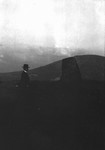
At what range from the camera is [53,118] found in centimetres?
1236

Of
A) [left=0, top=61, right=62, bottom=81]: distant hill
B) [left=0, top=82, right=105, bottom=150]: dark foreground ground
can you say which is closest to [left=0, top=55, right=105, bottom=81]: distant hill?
[left=0, top=61, right=62, bottom=81]: distant hill

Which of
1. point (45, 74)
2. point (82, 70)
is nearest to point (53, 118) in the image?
point (82, 70)

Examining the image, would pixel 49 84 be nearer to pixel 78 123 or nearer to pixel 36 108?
pixel 36 108

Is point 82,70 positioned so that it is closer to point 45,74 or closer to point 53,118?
point 45,74

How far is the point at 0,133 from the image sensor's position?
1141 cm

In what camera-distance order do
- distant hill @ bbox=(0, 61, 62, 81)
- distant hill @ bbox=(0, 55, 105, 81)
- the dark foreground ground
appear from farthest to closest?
1. distant hill @ bbox=(0, 61, 62, 81)
2. distant hill @ bbox=(0, 55, 105, 81)
3. the dark foreground ground

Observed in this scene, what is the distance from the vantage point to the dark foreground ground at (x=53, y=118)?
427 inches

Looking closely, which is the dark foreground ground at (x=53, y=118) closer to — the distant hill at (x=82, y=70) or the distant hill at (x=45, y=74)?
the distant hill at (x=82, y=70)

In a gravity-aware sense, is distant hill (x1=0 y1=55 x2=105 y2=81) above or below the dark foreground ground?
below

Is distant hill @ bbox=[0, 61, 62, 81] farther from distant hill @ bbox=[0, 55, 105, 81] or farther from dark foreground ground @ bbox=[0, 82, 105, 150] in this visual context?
dark foreground ground @ bbox=[0, 82, 105, 150]

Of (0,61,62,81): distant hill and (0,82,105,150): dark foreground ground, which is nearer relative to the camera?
(0,82,105,150): dark foreground ground

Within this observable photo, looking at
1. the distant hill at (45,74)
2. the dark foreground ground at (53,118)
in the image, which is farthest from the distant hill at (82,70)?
the dark foreground ground at (53,118)

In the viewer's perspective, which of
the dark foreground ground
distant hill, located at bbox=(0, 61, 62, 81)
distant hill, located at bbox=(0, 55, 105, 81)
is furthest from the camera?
distant hill, located at bbox=(0, 61, 62, 81)

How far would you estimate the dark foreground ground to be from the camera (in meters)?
10.9
